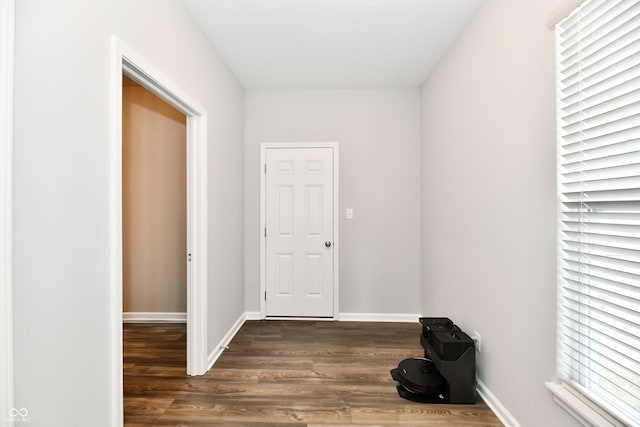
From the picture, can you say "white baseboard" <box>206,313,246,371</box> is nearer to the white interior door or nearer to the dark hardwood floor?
the dark hardwood floor

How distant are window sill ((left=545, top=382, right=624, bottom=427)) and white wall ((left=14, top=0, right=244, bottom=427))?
6.60ft

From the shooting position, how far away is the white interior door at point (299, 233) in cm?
347

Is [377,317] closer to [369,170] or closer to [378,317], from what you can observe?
[378,317]

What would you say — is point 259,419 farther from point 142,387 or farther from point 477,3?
point 477,3

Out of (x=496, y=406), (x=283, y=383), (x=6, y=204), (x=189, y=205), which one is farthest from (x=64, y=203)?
(x=496, y=406)

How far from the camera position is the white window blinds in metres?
1.05

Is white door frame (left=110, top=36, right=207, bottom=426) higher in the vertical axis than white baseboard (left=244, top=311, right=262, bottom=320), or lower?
higher

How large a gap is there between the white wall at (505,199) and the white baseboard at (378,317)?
0.80 meters

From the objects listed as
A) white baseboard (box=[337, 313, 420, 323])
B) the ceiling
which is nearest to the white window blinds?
the ceiling

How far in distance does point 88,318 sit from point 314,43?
242cm

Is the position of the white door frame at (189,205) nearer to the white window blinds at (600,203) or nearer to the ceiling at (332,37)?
the ceiling at (332,37)

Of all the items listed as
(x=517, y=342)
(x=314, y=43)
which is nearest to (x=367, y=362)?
(x=517, y=342)

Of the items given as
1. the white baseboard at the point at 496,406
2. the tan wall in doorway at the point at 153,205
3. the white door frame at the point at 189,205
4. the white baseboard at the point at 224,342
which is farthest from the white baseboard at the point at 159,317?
the white baseboard at the point at 496,406

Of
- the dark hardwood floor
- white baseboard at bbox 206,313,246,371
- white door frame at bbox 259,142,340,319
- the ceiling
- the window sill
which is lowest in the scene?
the dark hardwood floor
